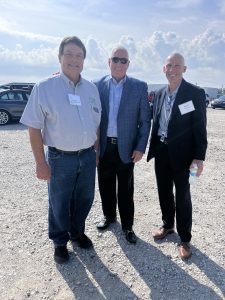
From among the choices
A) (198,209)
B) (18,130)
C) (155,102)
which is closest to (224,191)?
(198,209)

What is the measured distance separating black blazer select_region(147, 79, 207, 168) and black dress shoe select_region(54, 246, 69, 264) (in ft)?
5.10

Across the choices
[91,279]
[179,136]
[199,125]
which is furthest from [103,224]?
[199,125]

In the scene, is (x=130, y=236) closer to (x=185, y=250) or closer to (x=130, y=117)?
(x=185, y=250)

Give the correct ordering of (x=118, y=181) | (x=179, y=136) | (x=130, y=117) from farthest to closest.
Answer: (x=118, y=181) < (x=130, y=117) < (x=179, y=136)

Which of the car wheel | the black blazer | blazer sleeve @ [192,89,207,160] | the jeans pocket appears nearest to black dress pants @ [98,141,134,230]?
the black blazer

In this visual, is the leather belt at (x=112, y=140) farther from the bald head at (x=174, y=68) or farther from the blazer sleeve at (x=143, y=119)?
the bald head at (x=174, y=68)

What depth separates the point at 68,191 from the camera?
3498 mm

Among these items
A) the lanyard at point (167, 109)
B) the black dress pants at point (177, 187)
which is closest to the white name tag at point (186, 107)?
the lanyard at point (167, 109)

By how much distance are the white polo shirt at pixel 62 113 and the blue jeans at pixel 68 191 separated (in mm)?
156

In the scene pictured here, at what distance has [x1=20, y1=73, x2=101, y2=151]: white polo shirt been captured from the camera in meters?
3.13

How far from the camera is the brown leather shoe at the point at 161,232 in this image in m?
4.17

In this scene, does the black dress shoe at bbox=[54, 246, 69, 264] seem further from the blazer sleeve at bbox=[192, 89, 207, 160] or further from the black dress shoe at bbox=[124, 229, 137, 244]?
the blazer sleeve at bbox=[192, 89, 207, 160]

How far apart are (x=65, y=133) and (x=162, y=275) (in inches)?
70.3

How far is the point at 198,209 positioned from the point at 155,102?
2125 mm
